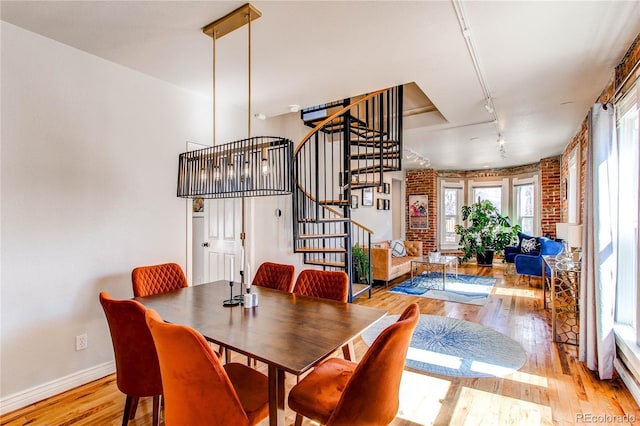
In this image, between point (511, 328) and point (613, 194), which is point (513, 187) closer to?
point (511, 328)

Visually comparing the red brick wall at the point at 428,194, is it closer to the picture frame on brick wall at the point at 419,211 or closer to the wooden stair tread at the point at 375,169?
the picture frame on brick wall at the point at 419,211

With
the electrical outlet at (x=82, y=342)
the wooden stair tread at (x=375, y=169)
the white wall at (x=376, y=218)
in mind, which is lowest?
the electrical outlet at (x=82, y=342)

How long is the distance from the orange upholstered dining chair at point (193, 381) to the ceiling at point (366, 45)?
1.95 meters

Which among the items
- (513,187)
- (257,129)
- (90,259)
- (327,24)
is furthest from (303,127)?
(513,187)

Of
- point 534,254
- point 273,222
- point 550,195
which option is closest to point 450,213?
point 550,195

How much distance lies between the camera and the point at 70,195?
252 cm

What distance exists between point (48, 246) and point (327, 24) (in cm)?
265

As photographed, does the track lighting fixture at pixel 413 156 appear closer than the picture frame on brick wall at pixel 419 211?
Yes

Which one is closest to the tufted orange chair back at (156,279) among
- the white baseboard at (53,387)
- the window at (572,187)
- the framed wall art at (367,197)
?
the white baseboard at (53,387)

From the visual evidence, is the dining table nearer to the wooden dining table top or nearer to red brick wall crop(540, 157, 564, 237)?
the wooden dining table top

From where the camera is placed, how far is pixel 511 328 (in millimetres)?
3680

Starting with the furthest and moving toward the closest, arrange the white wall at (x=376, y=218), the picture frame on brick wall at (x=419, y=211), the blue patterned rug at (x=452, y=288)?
the picture frame on brick wall at (x=419, y=211), the white wall at (x=376, y=218), the blue patterned rug at (x=452, y=288)

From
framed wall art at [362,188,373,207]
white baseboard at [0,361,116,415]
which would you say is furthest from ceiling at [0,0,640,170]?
framed wall art at [362,188,373,207]

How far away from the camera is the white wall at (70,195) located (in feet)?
7.36
